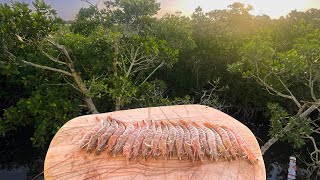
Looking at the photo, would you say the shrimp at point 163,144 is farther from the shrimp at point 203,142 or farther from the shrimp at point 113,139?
the shrimp at point 113,139

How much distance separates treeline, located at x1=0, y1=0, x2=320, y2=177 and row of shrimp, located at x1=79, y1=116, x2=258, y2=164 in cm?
402

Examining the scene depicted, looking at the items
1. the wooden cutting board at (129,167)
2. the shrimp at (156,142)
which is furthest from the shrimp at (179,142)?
the shrimp at (156,142)

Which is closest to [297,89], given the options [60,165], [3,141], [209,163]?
[209,163]

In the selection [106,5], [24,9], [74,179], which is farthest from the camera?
[106,5]

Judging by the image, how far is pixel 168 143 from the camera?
3.75 metres

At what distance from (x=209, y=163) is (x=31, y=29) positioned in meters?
5.47

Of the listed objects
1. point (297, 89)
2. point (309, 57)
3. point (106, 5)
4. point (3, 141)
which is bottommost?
point (3, 141)

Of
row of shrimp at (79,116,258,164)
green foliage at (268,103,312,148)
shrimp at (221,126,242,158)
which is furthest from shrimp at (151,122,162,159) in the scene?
green foliage at (268,103,312,148)

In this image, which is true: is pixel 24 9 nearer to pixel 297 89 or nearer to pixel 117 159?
pixel 117 159

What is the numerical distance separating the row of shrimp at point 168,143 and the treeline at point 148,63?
4.02m

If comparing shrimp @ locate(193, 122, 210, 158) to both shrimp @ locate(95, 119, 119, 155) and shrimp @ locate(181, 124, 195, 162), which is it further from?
shrimp @ locate(95, 119, 119, 155)

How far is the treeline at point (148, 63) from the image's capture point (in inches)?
307

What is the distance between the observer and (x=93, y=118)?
4.79 metres

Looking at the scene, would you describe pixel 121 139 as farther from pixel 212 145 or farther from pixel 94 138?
pixel 212 145
